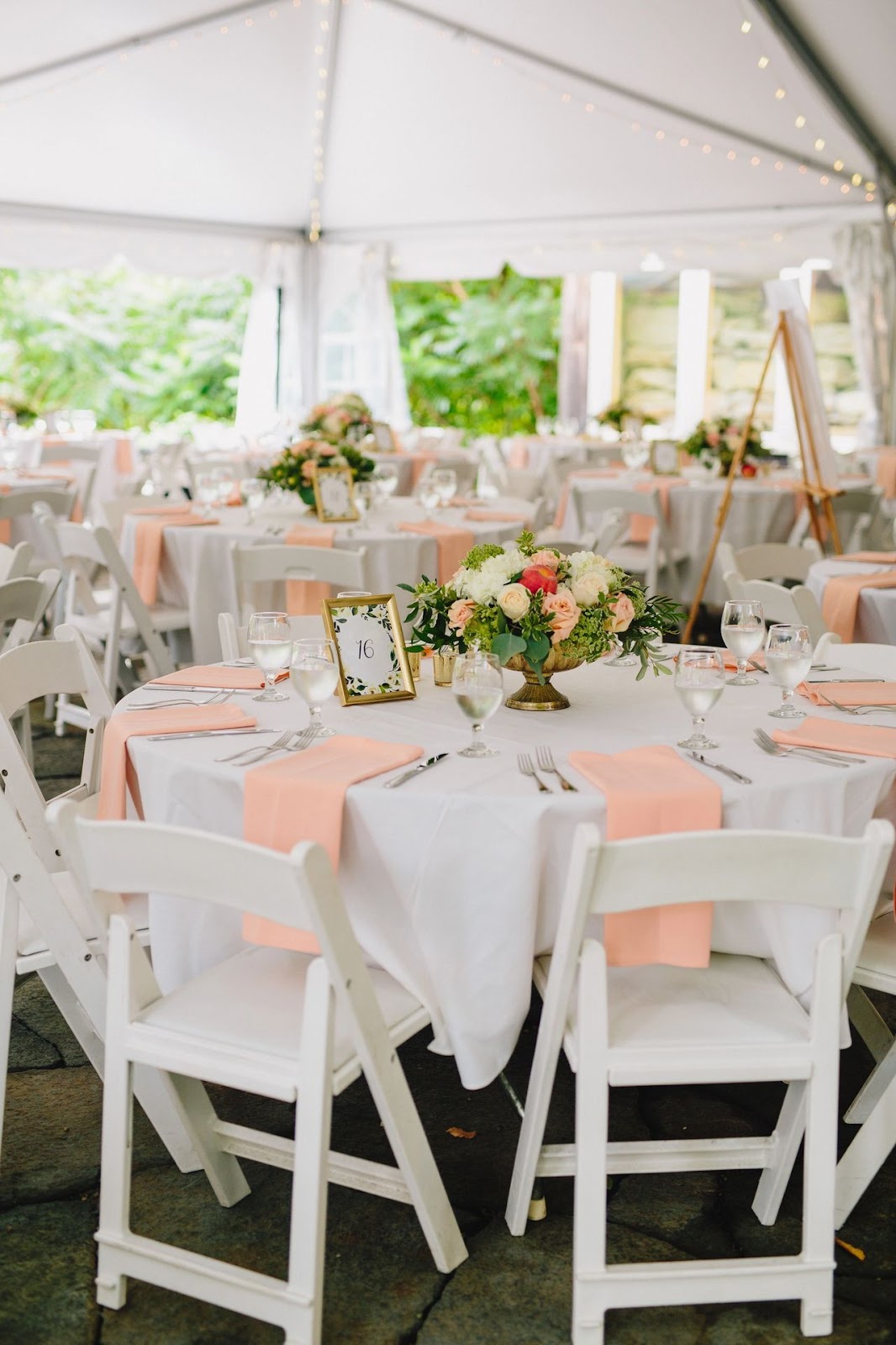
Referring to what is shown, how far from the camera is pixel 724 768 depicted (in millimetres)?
2312

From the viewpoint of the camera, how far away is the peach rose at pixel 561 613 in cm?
251

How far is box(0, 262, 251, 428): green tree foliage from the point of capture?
16.8 metres

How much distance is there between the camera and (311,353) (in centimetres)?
1469

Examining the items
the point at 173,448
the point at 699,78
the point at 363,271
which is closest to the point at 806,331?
the point at 699,78

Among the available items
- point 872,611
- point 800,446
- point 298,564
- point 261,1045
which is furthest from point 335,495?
point 261,1045

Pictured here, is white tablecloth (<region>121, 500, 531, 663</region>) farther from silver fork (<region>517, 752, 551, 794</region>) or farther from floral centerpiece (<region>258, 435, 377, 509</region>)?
silver fork (<region>517, 752, 551, 794</region>)

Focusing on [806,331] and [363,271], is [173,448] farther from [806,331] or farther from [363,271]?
[806,331]

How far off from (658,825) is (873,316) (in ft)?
33.9

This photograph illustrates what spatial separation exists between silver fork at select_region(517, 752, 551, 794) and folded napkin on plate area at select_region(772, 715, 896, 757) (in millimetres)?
492

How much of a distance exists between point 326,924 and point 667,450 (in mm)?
7053

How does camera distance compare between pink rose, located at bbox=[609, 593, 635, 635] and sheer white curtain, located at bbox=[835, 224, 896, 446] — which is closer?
pink rose, located at bbox=[609, 593, 635, 635]

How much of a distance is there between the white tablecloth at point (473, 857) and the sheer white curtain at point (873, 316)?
9.74 m

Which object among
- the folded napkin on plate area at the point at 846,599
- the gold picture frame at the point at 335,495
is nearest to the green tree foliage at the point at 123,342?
the gold picture frame at the point at 335,495

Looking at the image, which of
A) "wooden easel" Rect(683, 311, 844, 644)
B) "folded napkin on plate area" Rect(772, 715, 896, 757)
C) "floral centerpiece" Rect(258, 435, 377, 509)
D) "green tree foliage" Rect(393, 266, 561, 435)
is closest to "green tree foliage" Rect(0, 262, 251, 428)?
"green tree foliage" Rect(393, 266, 561, 435)
